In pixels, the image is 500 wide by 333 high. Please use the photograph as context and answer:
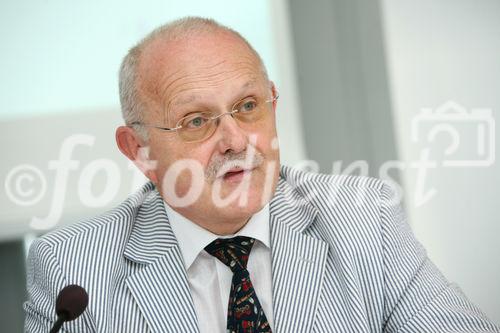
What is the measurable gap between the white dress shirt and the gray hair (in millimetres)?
273

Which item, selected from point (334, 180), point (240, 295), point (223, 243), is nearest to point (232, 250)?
point (223, 243)

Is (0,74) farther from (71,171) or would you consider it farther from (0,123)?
(71,171)

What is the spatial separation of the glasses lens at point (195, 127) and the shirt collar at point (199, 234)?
0.23 m

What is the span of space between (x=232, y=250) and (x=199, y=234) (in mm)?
95

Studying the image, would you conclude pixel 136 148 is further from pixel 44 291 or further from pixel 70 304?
pixel 70 304

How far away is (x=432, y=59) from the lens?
3008 millimetres

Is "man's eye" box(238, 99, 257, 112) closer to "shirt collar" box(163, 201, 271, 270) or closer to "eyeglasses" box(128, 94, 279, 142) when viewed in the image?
"eyeglasses" box(128, 94, 279, 142)

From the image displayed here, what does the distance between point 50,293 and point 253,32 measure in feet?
5.37

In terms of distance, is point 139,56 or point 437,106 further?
point 437,106

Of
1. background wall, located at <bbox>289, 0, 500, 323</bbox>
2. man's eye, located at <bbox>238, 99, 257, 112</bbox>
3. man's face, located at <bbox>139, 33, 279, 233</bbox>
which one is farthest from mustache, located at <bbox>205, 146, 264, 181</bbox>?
background wall, located at <bbox>289, 0, 500, 323</bbox>

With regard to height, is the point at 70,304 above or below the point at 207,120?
below

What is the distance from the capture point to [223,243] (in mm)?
1814

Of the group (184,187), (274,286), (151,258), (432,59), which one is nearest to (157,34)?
(184,187)

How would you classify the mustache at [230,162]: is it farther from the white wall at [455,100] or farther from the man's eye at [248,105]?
the white wall at [455,100]
